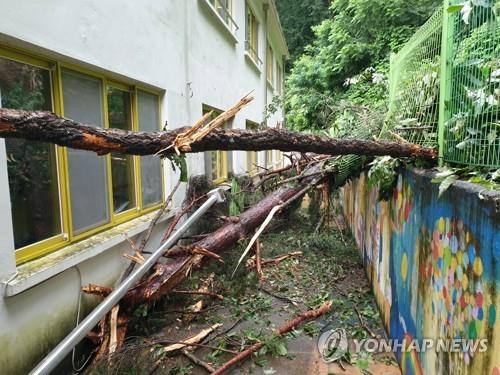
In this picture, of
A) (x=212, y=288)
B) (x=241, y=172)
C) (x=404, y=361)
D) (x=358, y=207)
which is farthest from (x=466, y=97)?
(x=241, y=172)

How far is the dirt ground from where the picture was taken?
9.71ft

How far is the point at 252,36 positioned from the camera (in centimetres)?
1065

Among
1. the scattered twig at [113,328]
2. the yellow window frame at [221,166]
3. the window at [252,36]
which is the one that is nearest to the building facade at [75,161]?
the scattered twig at [113,328]

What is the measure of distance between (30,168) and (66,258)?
752 millimetres

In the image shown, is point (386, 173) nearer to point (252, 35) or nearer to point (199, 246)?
point (199, 246)

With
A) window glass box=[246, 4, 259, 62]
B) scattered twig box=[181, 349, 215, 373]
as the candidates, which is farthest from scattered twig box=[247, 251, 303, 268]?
window glass box=[246, 4, 259, 62]

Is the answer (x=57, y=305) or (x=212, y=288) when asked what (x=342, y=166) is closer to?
(x=212, y=288)

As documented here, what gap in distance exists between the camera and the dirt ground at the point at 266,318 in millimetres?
2959

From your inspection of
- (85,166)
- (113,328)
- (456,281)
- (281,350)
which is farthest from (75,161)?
(456,281)

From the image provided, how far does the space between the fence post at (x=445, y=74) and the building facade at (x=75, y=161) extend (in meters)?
2.85

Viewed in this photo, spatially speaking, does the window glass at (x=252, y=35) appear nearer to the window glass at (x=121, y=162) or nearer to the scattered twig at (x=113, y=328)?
the window glass at (x=121, y=162)

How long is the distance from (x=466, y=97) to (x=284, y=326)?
2.70 m

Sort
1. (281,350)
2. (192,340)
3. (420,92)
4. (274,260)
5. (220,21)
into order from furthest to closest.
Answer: (220,21), (274,260), (192,340), (281,350), (420,92)

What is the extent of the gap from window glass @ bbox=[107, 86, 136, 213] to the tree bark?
218 cm
